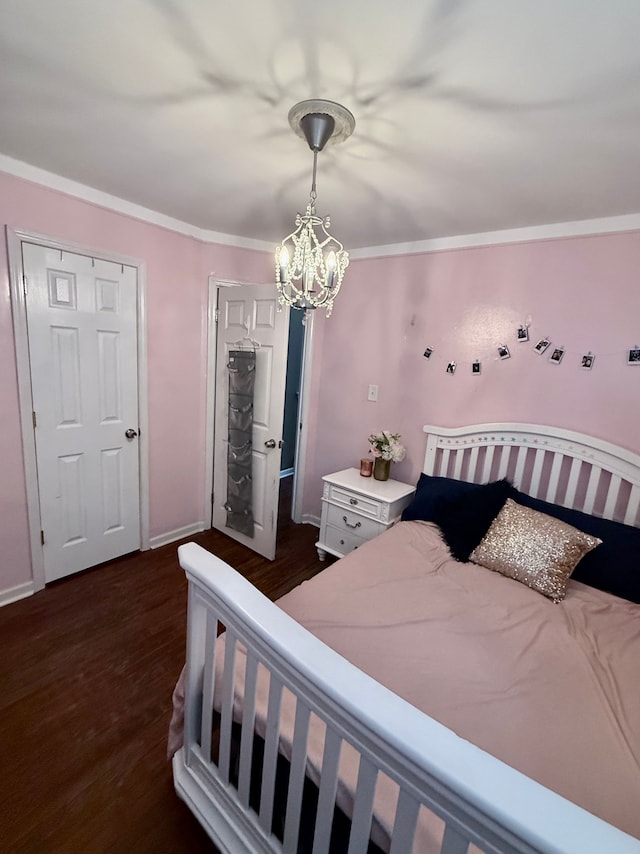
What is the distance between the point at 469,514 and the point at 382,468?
0.78 m

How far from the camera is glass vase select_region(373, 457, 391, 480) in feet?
8.73

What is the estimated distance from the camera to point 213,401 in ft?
9.69

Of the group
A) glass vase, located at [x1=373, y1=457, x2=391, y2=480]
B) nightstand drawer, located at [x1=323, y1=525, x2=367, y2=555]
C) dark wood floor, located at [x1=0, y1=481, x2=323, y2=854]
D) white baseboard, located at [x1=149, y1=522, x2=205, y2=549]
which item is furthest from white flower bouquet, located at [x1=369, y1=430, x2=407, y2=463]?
white baseboard, located at [x1=149, y1=522, x2=205, y2=549]

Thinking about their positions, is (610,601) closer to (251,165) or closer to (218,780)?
(218,780)

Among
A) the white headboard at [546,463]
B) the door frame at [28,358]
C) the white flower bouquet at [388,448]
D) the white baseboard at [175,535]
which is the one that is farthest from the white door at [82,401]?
the white headboard at [546,463]

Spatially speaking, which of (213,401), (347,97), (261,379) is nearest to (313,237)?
(347,97)

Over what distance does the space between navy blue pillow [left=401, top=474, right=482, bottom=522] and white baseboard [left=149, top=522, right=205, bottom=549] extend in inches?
67.5

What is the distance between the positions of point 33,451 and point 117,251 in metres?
1.27

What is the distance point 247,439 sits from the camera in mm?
2766

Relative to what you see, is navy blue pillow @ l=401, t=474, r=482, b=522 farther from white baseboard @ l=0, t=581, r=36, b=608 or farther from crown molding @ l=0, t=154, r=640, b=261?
white baseboard @ l=0, t=581, r=36, b=608

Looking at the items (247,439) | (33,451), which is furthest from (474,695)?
(33,451)

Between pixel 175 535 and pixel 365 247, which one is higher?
pixel 365 247

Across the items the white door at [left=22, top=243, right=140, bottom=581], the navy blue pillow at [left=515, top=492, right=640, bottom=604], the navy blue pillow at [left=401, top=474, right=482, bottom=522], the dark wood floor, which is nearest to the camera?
the dark wood floor

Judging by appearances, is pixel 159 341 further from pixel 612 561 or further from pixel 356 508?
pixel 612 561
